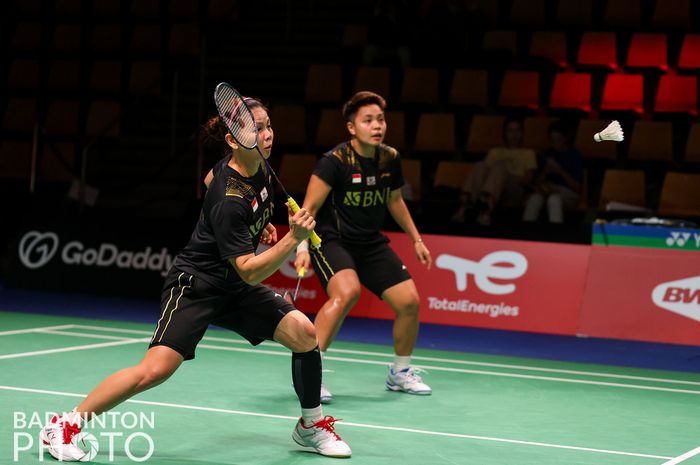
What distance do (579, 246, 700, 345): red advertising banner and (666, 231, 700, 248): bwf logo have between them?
0.78 feet

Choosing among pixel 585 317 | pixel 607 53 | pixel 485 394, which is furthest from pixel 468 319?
pixel 607 53

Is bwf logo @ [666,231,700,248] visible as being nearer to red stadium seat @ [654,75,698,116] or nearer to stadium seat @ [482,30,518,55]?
red stadium seat @ [654,75,698,116]

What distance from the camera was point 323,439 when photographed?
5016mm

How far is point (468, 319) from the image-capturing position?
9.97 m

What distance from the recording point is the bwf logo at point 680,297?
30.5 ft

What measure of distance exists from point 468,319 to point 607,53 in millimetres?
4974

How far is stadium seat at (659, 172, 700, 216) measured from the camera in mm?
11484

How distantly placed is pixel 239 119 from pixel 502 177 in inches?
279

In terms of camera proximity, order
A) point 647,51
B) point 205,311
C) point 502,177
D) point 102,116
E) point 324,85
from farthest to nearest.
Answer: point 102,116 → point 324,85 → point 647,51 → point 502,177 → point 205,311

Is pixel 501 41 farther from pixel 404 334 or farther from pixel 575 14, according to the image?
pixel 404 334

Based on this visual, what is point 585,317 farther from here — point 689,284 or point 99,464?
point 99,464

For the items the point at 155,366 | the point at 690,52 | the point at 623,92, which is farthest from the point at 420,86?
the point at 155,366

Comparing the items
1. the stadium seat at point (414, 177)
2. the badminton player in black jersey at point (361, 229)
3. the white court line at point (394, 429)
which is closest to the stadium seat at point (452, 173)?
the stadium seat at point (414, 177)

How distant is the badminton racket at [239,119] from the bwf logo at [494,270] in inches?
217
